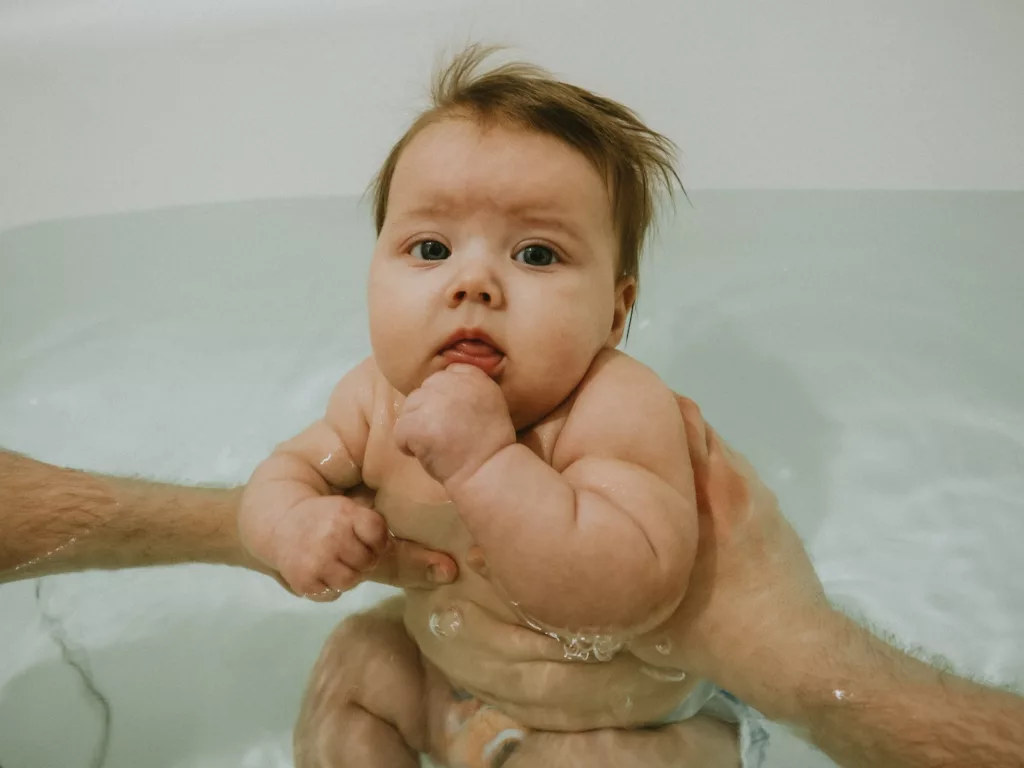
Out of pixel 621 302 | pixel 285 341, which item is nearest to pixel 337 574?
pixel 621 302

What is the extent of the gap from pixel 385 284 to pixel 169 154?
1.07m

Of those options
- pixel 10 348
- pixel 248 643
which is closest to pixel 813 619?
pixel 248 643

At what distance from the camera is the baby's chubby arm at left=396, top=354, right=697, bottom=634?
66 cm

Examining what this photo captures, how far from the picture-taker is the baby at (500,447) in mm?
675

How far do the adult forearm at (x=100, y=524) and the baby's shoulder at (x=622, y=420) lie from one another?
485 mm

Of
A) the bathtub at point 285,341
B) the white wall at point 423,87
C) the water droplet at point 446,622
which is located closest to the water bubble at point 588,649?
the water droplet at point 446,622

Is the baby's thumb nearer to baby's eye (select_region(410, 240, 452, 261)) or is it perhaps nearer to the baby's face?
the baby's face

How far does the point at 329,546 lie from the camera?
2.36 feet

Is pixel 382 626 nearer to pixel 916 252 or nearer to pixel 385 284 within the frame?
pixel 385 284

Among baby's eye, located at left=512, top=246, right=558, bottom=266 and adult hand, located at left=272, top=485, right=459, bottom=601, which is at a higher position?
baby's eye, located at left=512, top=246, right=558, bottom=266

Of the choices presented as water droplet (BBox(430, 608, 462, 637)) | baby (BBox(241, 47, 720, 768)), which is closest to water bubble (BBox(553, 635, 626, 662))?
baby (BBox(241, 47, 720, 768))

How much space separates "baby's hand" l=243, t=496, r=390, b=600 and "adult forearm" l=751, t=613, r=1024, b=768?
0.40m

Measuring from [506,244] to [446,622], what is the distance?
0.38 meters

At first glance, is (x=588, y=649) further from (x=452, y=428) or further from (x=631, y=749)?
(x=452, y=428)
